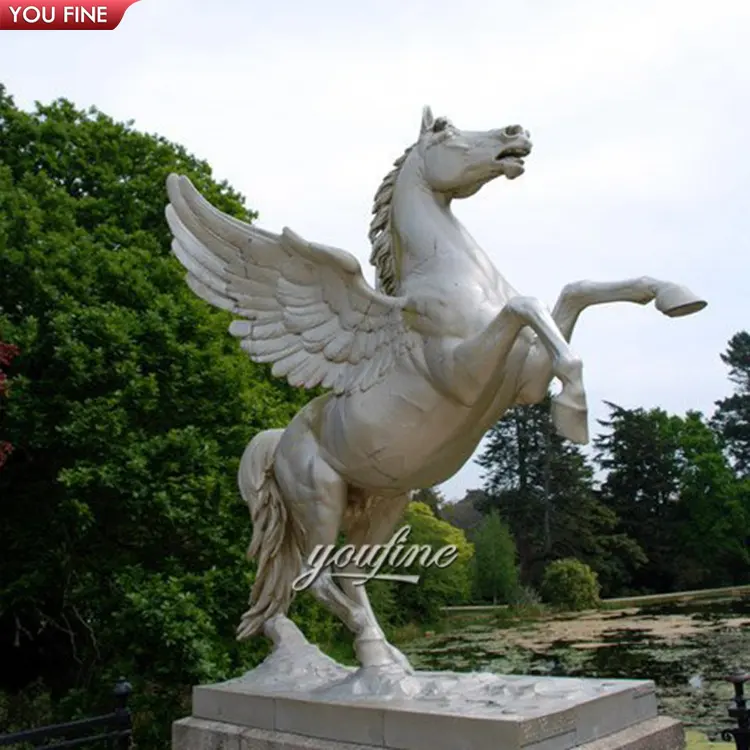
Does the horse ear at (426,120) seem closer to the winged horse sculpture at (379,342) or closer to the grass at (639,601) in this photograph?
the winged horse sculpture at (379,342)

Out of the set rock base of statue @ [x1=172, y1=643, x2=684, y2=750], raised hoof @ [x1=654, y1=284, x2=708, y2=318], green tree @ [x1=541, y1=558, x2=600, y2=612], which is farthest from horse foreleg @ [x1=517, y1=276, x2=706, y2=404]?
green tree @ [x1=541, y1=558, x2=600, y2=612]

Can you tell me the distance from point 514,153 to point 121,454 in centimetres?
428

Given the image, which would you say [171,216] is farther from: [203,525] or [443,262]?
[203,525]

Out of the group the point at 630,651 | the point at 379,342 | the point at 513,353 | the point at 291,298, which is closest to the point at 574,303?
the point at 513,353

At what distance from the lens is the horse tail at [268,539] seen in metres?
3.98

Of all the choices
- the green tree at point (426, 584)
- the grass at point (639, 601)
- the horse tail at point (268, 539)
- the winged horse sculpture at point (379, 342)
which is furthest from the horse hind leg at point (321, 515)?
the grass at point (639, 601)

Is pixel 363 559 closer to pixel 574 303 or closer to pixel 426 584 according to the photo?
pixel 574 303

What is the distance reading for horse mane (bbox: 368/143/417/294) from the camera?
3.86 meters

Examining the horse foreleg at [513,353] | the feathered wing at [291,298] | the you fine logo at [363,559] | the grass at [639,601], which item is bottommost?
the grass at [639,601]

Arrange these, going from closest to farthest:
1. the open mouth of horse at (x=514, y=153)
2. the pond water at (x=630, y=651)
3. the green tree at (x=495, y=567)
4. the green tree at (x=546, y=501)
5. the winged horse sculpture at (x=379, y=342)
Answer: the winged horse sculpture at (x=379, y=342)
the open mouth of horse at (x=514, y=153)
the pond water at (x=630, y=651)
the green tree at (x=495, y=567)
the green tree at (x=546, y=501)

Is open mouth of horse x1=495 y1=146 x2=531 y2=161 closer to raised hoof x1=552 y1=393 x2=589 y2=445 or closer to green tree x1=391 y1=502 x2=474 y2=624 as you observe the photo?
raised hoof x1=552 y1=393 x2=589 y2=445

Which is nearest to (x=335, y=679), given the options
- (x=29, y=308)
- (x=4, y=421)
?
(x=4, y=421)

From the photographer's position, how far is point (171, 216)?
396 centimetres

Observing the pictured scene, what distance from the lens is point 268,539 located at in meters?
3.98
